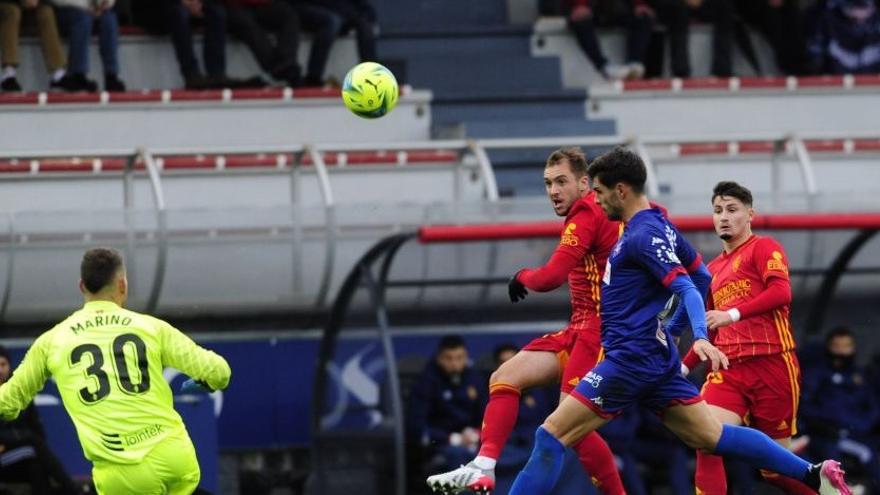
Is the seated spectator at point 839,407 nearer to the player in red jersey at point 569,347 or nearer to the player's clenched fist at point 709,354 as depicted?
the player in red jersey at point 569,347

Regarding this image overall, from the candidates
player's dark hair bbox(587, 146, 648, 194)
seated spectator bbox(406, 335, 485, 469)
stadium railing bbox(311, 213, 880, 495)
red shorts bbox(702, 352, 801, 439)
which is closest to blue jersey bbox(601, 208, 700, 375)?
player's dark hair bbox(587, 146, 648, 194)

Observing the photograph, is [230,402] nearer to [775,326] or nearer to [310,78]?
[310,78]

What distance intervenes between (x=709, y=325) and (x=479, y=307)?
17.4ft

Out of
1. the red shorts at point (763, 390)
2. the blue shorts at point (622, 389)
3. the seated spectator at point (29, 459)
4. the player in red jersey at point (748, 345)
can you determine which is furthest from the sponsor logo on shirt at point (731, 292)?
the seated spectator at point (29, 459)

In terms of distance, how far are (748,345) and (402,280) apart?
461 cm

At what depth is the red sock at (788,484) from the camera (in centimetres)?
945

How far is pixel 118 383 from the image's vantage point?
8.59 meters

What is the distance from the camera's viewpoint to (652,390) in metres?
8.89

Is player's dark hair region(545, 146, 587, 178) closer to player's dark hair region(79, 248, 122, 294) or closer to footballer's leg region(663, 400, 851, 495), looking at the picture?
footballer's leg region(663, 400, 851, 495)

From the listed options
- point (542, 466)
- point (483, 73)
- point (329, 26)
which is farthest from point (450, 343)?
point (542, 466)

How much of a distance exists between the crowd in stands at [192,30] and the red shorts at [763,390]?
692 centimetres

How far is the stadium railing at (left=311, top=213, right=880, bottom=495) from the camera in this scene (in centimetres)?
1302

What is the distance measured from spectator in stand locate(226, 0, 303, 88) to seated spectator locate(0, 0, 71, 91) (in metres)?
1.38

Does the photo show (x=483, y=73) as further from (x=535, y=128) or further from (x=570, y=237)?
(x=570, y=237)
